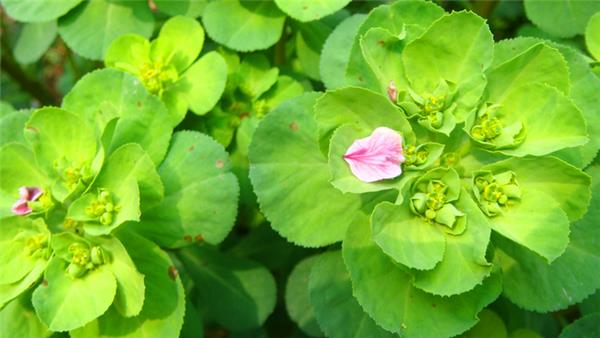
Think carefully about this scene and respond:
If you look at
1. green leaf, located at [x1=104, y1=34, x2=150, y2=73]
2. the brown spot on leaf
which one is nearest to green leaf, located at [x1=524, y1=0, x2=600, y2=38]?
green leaf, located at [x1=104, y1=34, x2=150, y2=73]

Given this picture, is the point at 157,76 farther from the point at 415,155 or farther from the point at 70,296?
the point at 415,155

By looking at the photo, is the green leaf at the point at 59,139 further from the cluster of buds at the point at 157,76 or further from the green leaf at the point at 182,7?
the green leaf at the point at 182,7

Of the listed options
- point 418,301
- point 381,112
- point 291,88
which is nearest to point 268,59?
point 291,88

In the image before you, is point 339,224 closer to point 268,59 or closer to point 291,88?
point 291,88

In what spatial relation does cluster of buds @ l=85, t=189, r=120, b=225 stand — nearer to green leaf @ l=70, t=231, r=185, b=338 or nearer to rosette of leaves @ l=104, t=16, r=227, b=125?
green leaf @ l=70, t=231, r=185, b=338

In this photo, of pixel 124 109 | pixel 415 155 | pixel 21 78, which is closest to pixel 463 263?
pixel 415 155

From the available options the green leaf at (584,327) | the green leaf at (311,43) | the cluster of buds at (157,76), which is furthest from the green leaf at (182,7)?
the green leaf at (584,327)
